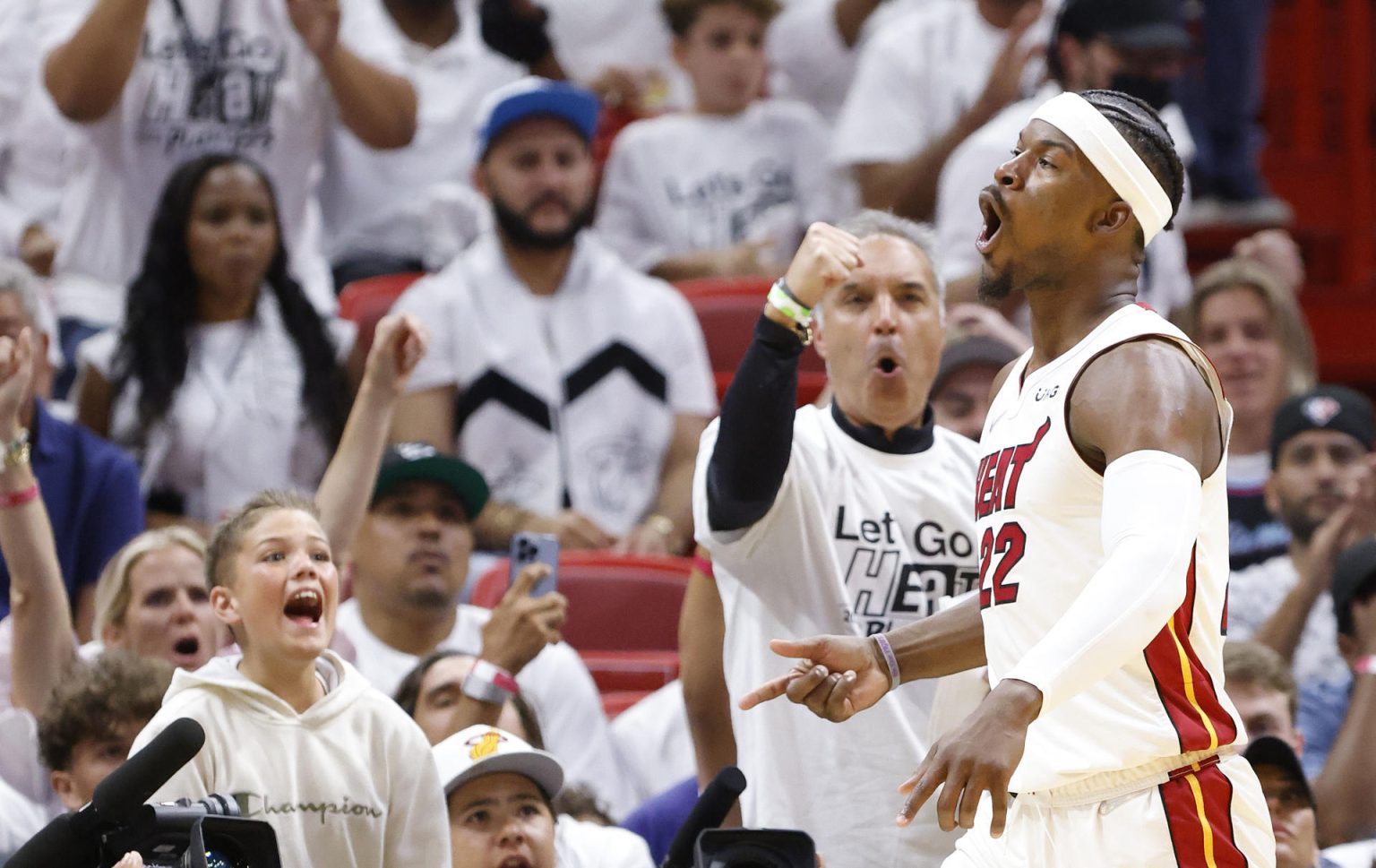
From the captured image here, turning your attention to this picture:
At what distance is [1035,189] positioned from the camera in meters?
3.42

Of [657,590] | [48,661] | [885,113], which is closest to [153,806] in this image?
[48,661]

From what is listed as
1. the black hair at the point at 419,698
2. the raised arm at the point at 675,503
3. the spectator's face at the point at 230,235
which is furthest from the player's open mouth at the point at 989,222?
the spectator's face at the point at 230,235

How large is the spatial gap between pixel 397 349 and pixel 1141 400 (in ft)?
8.55

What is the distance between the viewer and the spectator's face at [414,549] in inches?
232

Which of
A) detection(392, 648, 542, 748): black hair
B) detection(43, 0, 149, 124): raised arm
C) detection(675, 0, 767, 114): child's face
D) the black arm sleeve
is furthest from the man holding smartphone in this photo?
detection(675, 0, 767, 114): child's face

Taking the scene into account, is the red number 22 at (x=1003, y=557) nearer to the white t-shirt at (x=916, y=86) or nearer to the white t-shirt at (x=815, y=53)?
the white t-shirt at (x=916, y=86)

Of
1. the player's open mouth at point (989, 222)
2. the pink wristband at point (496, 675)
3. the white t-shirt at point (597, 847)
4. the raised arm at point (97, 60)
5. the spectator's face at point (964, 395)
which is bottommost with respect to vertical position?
the white t-shirt at point (597, 847)

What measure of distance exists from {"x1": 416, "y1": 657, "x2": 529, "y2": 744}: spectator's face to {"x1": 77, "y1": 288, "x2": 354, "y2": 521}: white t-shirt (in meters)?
1.52

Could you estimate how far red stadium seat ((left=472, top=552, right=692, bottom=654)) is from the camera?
635 centimetres

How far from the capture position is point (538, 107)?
725cm

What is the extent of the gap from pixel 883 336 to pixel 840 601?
56 centimetres

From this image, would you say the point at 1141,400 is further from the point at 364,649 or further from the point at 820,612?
the point at 364,649

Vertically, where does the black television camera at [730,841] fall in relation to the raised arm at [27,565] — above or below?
below

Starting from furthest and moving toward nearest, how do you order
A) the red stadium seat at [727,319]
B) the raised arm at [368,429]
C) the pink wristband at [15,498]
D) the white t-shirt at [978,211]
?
the red stadium seat at [727,319] < the white t-shirt at [978,211] < the raised arm at [368,429] < the pink wristband at [15,498]
